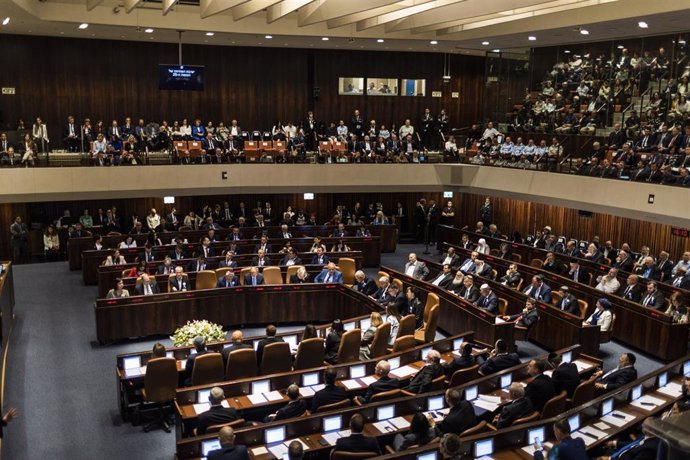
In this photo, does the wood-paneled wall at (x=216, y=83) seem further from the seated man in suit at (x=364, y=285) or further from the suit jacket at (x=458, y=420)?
the suit jacket at (x=458, y=420)

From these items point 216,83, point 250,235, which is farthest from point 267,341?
point 216,83

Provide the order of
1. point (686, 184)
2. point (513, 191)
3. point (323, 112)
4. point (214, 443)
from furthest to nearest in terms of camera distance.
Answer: point (323, 112) < point (513, 191) < point (686, 184) < point (214, 443)

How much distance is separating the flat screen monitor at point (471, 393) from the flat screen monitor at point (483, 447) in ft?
4.73

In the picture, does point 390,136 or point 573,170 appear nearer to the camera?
point 573,170

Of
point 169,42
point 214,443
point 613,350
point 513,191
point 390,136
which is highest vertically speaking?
point 169,42

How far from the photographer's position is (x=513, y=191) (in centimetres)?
1958

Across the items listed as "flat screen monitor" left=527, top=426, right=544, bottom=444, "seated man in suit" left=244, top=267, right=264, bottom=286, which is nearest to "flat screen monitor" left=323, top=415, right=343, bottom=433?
"flat screen monitor" left=527, top=426, right=544, bottom=444

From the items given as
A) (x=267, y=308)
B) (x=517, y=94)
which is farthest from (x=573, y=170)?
(x=267, y=308)

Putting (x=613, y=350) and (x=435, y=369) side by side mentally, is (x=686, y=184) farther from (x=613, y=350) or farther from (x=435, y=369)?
(x=435, y=369)

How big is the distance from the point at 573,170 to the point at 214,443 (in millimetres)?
13719

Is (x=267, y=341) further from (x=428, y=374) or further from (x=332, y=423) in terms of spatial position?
(x=332, y=423)

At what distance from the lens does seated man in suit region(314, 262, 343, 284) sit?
46.6ft

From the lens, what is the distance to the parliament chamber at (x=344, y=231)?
315 inches

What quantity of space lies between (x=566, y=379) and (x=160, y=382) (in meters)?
5.14
